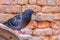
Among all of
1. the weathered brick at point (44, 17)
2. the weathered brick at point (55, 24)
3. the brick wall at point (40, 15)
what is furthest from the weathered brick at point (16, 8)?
the weathered brick at point (55, 24)

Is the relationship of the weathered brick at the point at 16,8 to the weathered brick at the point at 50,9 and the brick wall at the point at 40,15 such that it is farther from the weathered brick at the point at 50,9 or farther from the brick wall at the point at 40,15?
the weathered brick at the point at 50,9

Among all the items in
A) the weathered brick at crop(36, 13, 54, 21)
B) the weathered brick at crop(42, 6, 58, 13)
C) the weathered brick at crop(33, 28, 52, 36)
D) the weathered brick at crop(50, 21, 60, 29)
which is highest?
the weathered brick at crop(42, 6, 58, 13)

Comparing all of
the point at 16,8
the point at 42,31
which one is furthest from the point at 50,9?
the point at 16,8

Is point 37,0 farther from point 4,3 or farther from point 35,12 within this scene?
point 4,3

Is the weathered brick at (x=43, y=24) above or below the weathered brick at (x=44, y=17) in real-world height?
below

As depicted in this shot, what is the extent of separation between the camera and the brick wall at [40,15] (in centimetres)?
192

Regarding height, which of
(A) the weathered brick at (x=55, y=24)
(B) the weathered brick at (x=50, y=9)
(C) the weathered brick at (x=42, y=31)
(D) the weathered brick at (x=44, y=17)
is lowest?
(C) the weathered brick at (x=42, y=31)

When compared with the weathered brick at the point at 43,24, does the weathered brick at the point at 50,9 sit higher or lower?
higher

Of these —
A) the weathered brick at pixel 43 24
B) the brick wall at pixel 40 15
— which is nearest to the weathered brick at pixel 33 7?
the brick wall at pixel 40 15

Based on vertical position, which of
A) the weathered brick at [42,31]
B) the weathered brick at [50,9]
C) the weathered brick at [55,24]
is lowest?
the weathered brick at [42,31]

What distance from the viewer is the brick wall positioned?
1917mm

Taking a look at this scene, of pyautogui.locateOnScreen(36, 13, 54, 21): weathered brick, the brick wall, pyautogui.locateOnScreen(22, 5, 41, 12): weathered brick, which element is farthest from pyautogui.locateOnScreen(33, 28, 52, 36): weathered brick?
pyautogui.locateOnScreen(22, 5, 41, 12): weathered brick

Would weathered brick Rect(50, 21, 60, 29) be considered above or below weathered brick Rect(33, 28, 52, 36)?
above

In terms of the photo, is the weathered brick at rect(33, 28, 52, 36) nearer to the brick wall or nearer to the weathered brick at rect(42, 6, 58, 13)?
the brick wall
